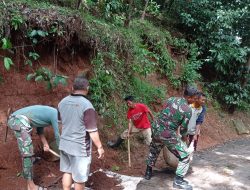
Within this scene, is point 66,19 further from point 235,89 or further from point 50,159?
point 235,89

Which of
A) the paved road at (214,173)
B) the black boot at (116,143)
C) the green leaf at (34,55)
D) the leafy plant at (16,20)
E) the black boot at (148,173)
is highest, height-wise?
the leafy plant at (16,20)

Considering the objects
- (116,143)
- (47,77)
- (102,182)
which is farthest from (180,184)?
(47,77)

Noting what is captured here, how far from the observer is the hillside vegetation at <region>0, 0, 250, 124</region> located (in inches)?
244

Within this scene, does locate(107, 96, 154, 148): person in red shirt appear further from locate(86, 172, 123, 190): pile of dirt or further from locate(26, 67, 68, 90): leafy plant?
locate(26, 67, 68, 90): leafy plant

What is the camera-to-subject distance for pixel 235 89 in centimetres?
1158

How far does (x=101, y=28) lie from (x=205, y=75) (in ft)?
20.8

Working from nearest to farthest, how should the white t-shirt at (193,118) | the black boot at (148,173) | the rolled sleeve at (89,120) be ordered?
1. the rolled sleeve at (89,120)
2. the black boot at (148,173)
3. the white t-shirt at (193,118)

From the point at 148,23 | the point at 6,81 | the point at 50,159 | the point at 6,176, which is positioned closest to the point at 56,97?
the point at 6,81

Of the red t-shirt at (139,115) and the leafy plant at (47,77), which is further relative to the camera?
the red t-shirt at (139,115)

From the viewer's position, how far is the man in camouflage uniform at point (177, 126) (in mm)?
5117

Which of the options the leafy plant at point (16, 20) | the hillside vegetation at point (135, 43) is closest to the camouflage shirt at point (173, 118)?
the hillside vegetation at point (135, 43)

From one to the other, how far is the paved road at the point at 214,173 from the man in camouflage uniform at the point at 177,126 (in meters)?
0.38

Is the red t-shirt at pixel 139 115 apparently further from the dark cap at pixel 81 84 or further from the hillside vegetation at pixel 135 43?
the dark cap at pixel 81 84

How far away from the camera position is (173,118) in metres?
5.16
